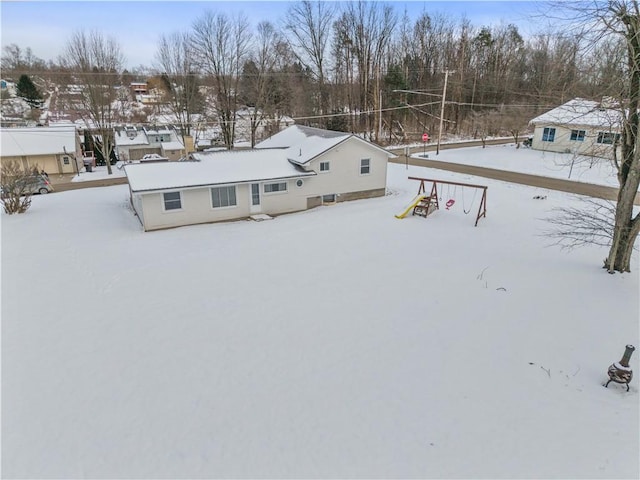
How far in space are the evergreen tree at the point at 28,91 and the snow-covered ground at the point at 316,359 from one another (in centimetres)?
5475

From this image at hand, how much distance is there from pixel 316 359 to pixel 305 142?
16.6 metres

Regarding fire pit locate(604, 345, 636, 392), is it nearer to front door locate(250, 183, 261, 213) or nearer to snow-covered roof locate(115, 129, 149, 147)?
front door locate(250, 183, 261, 213)

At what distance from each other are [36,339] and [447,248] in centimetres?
1281

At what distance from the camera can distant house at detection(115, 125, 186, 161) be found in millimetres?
40219

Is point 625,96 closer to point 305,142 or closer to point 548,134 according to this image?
point 305,142

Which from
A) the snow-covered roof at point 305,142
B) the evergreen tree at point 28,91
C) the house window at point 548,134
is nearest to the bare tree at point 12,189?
the snow-covered roof at point 305,142

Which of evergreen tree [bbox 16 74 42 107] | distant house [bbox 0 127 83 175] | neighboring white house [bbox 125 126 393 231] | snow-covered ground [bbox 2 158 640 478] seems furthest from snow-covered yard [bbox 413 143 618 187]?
evergreen tree [bbox 16 74 42 107]

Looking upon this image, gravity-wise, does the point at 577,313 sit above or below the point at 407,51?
below

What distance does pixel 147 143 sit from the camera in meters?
41.2

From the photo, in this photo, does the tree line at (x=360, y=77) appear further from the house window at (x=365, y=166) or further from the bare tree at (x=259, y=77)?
the house window at (x=365, y=166)

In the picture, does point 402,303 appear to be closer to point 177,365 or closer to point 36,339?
point 177,365

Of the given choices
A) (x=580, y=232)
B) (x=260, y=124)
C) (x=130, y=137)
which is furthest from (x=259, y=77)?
(x=580, y=232)

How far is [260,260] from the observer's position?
13.7 meters

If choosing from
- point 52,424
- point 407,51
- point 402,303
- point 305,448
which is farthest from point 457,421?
point 407,51
